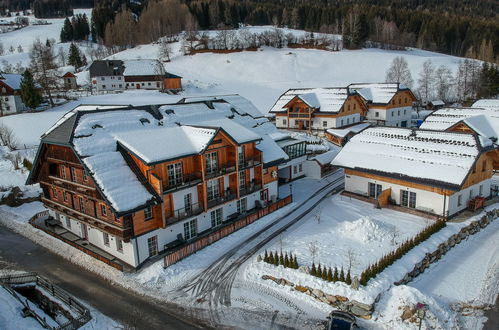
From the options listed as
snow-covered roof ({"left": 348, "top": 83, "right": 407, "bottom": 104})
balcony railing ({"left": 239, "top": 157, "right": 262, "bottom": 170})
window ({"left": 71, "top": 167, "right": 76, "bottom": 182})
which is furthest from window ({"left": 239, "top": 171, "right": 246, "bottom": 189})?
snow-covered roof ({"left": 348, "top": 83, "right": 407, "bottom": 104})

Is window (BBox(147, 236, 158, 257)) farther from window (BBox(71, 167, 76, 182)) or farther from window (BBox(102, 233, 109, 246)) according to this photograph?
window (BBox(71, 167, 76, 182))

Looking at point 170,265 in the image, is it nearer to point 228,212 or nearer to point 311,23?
point 228,212

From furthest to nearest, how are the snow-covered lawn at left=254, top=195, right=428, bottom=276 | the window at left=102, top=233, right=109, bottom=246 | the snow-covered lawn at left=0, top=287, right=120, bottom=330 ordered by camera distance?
the window at left=102, top=233, right=109, bottom=246 → the snow-covered lawn at left=254, top=195, right=428, bottom=276 → the snow-covered lawn at left=0, top=287, right=120, bottom=330

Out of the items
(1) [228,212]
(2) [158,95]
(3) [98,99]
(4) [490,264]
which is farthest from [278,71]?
(4) [490,264]

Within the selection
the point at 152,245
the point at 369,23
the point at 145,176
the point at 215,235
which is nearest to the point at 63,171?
the point at 145,176

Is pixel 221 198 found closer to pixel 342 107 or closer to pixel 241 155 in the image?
pixel 241 155

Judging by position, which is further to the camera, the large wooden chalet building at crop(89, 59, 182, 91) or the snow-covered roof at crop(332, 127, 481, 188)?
the large wooden chalet building at crop(89, 59, 182, 91)
